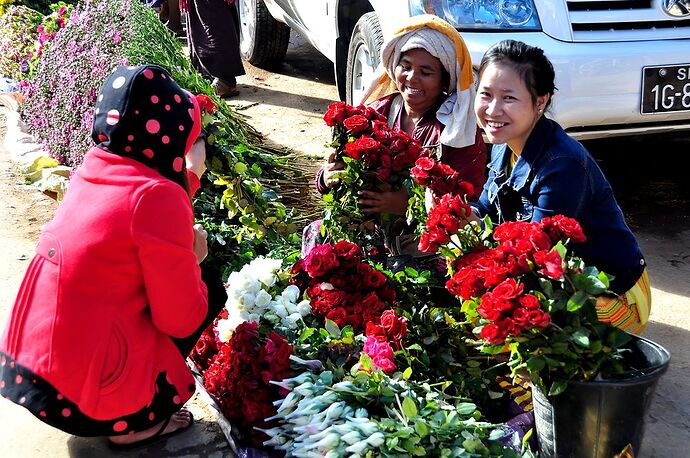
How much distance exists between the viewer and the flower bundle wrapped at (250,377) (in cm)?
266

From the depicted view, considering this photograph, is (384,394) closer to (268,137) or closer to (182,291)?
(182,291)

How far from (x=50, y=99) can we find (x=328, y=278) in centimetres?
352

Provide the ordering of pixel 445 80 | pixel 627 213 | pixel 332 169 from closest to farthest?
pixel 332 169 → pixel 445 80 → pixel 627 213

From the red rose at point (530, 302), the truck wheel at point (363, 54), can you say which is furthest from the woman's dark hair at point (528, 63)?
the truck wheel at point (363, 54)

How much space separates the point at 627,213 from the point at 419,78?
1.95m

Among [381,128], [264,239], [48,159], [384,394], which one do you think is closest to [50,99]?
[48,159]

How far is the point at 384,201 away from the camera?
3.24 meters

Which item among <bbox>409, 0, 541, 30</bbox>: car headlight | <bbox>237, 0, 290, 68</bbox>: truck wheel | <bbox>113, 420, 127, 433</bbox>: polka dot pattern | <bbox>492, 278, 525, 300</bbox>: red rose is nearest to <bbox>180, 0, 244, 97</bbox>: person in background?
<bbox>237, 0, 290, 68</bbox>: truck wheel

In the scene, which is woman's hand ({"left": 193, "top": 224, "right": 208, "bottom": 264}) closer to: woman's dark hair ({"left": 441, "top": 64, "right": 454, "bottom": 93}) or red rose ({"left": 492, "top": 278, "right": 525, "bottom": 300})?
red rose ({"left": 492, "top": 278, "right": 525, "bottom": 300})

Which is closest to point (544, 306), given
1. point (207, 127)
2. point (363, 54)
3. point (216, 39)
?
point (207, 127)

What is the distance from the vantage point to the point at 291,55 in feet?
28.6

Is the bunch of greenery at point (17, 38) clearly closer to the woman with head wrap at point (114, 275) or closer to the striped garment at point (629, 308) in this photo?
the woman with head wrap at point (114, 275)

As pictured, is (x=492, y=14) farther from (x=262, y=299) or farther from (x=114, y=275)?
(x=114, y=275)

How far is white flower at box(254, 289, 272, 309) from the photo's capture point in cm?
293
